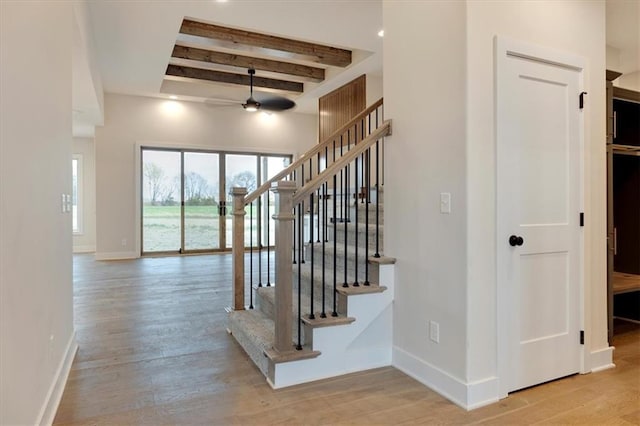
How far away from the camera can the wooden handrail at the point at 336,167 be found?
2.47 metres

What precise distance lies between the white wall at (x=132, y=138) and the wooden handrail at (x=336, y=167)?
6473 mm

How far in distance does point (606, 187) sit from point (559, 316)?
3.58 feet

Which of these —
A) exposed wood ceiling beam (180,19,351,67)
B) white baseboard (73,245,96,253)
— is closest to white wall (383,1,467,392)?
exposed wood ceiling beam (180,19,351,67)

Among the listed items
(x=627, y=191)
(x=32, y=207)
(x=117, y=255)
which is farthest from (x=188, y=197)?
(x=627, y=191)

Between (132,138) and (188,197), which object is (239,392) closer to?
(188,197)

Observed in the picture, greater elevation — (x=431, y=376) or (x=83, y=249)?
(x=83, y=249)

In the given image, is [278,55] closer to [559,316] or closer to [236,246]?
[236,246]

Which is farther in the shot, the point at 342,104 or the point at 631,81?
the point at 342,104

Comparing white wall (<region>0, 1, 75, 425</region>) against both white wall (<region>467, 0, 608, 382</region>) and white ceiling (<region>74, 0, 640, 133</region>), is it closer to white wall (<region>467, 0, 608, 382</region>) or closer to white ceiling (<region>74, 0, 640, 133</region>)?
white ceiling (<region>74, 0, 640, 133</region>)

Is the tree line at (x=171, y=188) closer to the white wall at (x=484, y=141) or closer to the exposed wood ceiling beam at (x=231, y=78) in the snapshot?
the exposed wood ceiling beam at (x=231, y=78)

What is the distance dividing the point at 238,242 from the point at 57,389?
1635mm

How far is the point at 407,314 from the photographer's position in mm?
2668

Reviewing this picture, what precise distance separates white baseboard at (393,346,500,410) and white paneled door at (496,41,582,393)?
0.13 metres

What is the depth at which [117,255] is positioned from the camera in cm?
786
